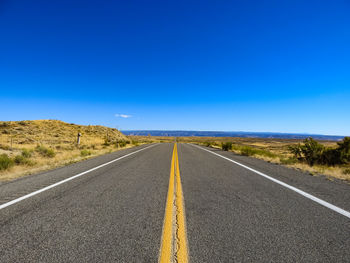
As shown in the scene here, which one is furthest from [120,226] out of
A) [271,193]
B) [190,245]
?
[271,193]

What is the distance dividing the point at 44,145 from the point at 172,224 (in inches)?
859

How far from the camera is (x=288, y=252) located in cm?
210

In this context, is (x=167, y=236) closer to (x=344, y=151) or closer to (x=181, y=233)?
(x=181, y=233)

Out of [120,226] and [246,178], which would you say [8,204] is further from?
[246,178]

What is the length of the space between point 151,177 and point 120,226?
3366mm

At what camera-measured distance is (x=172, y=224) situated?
108 inches

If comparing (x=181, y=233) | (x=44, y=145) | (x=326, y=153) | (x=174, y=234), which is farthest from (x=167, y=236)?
(x=44, y=145)

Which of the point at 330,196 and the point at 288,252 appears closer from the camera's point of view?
the point at 288,252

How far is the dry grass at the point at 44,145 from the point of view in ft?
28.3

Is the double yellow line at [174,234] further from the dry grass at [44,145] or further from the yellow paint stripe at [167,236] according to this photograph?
the dry grass at [44,145]

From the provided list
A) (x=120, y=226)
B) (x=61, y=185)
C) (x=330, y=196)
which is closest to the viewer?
(x=120, y=226)

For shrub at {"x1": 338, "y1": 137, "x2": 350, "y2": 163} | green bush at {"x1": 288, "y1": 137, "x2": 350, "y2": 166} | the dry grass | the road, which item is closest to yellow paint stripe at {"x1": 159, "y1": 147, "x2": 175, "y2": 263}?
the road

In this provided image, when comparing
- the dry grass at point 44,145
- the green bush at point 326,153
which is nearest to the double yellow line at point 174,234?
the dry grass at point 44,145

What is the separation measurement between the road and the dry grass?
170 inches
